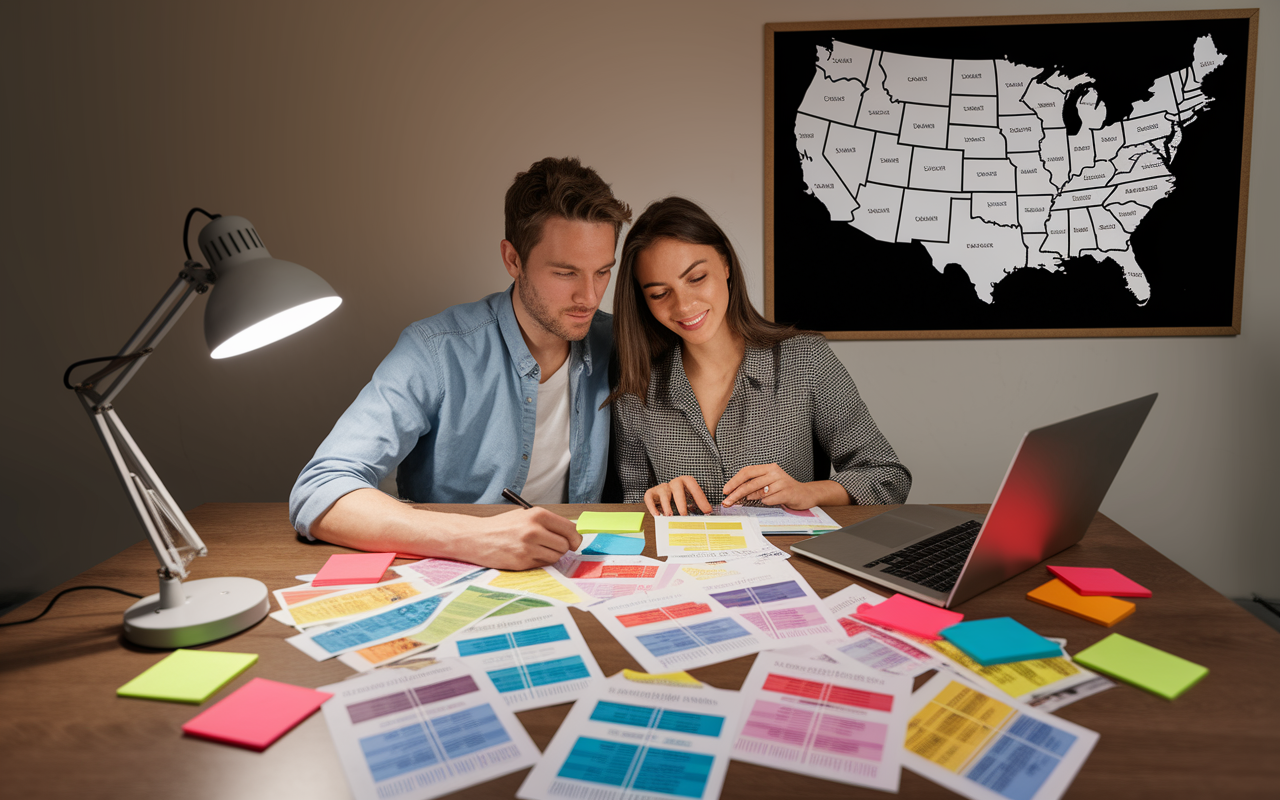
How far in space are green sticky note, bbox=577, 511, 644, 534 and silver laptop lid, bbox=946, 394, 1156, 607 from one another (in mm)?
548

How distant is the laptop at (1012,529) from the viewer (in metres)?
0.90

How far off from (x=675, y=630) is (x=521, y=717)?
0.78ft

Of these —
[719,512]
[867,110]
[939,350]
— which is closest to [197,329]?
[719,512]

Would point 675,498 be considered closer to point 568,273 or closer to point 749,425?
point 749,425

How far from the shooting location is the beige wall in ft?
7.66

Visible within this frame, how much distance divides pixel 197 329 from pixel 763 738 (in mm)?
2523

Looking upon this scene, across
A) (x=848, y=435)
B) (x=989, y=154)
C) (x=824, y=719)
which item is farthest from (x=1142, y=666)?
(x=989, y=154)

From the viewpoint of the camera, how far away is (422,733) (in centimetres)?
69

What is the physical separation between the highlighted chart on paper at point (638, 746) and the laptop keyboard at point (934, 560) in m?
0.41

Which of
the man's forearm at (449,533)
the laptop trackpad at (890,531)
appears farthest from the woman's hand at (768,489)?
the man's forearm at (449,533)

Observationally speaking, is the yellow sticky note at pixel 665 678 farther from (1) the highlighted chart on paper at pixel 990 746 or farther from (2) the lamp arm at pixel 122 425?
(2) the lamp arm at pixel 122 425

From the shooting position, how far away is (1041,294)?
2.34 metres

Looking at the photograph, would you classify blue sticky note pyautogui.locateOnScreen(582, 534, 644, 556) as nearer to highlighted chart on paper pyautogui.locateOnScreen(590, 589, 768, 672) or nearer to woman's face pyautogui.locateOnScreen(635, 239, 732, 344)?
highlighted chart on paper pyautogui.locateOnScreen(590, 589, 768, 672)

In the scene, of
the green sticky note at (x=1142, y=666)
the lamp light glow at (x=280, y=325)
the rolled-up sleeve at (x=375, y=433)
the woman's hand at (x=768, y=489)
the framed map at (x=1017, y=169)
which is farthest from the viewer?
the framed map at (x=1017, y=169)
